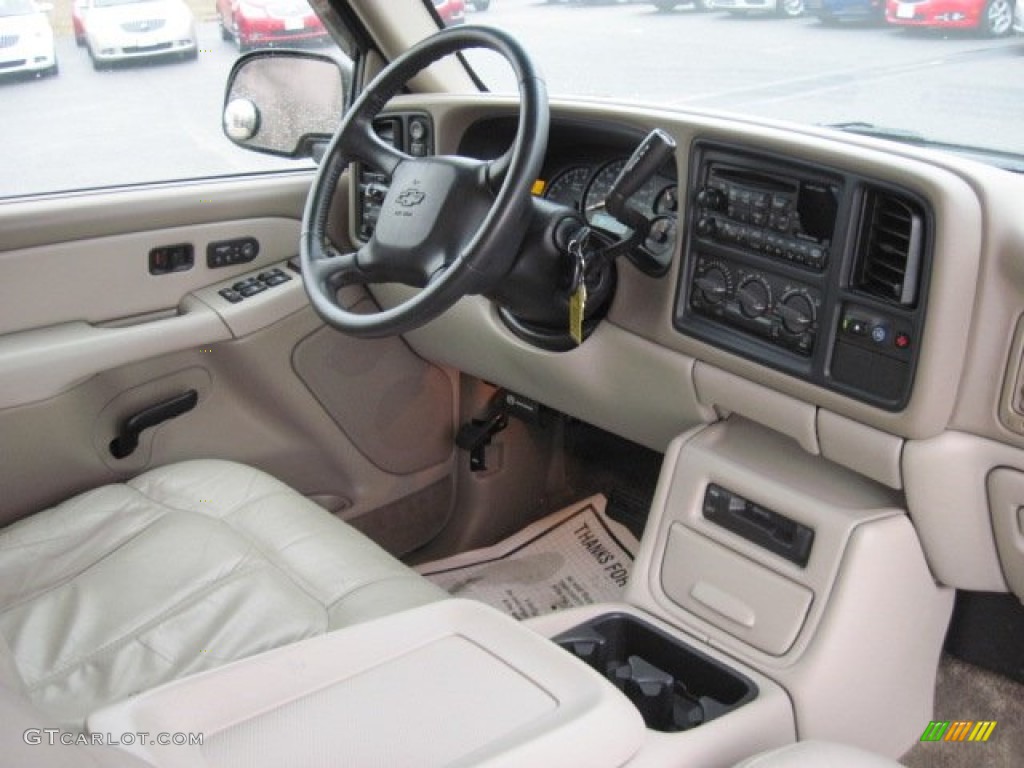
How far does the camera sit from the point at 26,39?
6.81ft

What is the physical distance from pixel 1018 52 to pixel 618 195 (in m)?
0.58

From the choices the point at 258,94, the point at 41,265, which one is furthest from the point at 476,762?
the point at 258,94

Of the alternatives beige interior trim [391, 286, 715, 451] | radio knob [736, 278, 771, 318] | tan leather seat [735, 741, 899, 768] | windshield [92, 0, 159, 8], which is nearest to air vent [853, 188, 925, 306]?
radio knob [736, 278, 771, 318]

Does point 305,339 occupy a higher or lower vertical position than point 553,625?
higher

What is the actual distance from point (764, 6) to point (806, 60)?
0.15 m

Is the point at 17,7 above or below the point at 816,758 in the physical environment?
above

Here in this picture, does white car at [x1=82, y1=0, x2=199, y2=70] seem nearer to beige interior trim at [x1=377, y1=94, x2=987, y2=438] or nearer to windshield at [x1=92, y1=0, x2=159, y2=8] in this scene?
windshield at [x1=92, y1=0, x2=159, y2=8]

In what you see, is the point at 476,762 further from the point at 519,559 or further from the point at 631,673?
the point at 519,559

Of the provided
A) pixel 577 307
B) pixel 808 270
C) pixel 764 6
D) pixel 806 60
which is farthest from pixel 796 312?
pixel 764 6

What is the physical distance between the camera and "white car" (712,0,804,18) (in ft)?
5.87

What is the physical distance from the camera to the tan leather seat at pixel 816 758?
1.13m

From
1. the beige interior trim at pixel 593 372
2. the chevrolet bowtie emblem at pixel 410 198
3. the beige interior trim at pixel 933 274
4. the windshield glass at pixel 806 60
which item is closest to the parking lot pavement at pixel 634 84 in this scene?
the windshield glass at pixel 806 60

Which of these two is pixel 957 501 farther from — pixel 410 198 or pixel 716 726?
pixel 410 198

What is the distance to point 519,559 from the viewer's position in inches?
94.0
